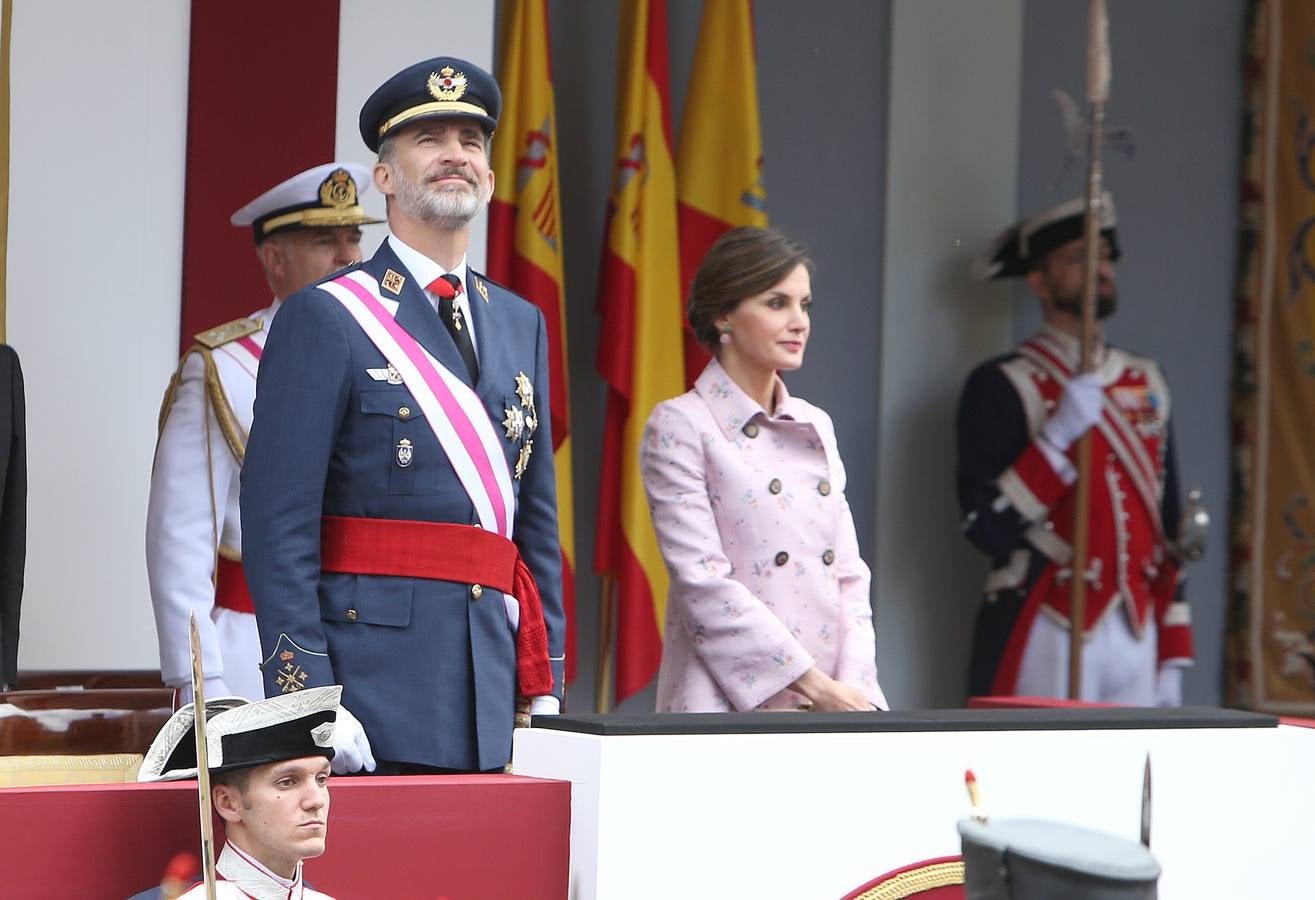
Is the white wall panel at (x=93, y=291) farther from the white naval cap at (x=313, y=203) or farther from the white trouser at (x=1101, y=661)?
the white trouser at (x=1101, y=661)

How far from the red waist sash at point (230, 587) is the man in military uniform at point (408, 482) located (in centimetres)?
84

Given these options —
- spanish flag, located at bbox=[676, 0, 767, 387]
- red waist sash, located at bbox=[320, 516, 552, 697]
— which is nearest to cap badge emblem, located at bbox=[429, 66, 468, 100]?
red waist sash, located at bbox=[320, 516, 552, 697]

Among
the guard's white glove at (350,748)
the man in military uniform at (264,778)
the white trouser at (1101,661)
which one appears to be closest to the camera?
the man in military uniform at (264,778)

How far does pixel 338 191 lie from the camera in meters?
3.38

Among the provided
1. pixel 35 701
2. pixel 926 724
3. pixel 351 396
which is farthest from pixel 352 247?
pixel 926 724

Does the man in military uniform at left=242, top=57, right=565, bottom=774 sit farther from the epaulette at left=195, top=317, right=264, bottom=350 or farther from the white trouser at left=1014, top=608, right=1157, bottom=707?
the white trouser at left=1014, top=608, right=1157, bottom=707

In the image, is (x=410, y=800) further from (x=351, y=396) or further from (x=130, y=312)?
(x=130, y=312)

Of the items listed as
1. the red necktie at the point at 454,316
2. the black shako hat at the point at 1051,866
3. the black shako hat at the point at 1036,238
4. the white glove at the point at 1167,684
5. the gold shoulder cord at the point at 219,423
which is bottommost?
the white glove at the point at 1167,684

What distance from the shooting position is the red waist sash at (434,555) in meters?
2.32

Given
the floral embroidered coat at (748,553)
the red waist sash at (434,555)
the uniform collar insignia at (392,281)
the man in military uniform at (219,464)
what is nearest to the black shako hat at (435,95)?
→ the uniform collar insignia at (392,281)

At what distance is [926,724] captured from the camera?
1980 millimetres

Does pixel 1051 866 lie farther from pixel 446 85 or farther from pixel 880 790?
pixel 446 85

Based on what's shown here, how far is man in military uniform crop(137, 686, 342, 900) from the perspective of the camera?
1.68 m

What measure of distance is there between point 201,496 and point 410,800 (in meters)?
1.53
